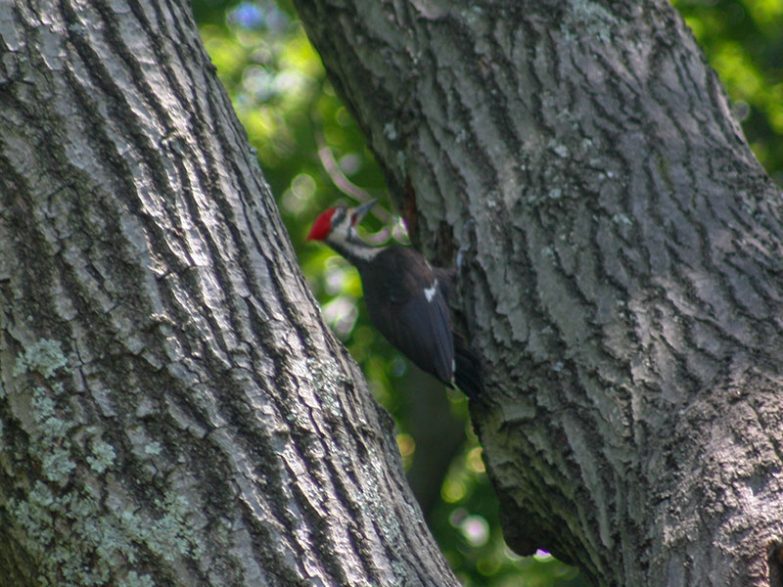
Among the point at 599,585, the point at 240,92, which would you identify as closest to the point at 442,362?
the point at 599,585

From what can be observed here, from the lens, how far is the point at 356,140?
633 centimetres

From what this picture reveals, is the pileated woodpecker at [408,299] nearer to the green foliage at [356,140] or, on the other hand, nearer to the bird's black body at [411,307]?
the bird's black body at [411,307]

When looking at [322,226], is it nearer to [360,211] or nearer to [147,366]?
[360,211]

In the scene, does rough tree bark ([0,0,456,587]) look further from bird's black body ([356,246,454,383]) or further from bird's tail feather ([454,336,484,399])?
bird's black body ([356,246,454,383])

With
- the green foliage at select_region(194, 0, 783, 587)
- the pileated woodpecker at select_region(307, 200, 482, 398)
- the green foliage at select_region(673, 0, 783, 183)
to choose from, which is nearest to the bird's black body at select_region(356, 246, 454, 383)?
the pileated woodpecker at select_region(307, 200, 482, 398)

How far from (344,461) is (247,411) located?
0.24m

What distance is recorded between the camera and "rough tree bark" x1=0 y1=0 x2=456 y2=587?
1958 millimetres

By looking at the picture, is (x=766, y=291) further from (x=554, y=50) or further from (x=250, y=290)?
(x=250, y=290)

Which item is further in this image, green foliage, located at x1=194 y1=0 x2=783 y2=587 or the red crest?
green foliage, located at x1=194 y1=0 x2=783 y2=587

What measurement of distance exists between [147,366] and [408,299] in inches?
107

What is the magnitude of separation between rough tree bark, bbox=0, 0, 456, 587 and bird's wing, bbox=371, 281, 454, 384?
6.26 ft

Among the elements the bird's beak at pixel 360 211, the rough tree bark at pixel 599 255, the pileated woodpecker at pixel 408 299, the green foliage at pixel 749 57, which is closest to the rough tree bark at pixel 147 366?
the rough tree bark at pixel 599 255

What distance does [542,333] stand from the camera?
310 cm

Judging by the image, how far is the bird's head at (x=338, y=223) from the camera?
18.6ft
